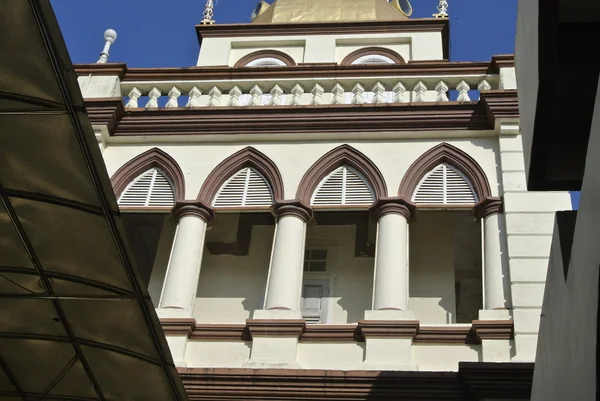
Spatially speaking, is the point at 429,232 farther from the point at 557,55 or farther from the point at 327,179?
the point at 557,55

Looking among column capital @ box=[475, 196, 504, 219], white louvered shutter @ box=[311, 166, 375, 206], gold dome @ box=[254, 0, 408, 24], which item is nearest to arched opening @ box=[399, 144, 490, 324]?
column capital @ box=[475, 196, 504, 219]

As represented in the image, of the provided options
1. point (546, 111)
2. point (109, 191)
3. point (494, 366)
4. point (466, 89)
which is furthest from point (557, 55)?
point (466, 89)

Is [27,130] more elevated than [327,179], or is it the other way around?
[327,179]

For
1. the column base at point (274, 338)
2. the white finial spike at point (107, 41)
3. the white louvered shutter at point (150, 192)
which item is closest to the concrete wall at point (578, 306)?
the column base at point (274, 338)

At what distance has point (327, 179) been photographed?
480 inches

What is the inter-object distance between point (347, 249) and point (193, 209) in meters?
2.39

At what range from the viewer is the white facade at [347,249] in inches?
410

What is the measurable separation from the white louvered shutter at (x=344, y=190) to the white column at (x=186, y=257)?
4.73ft

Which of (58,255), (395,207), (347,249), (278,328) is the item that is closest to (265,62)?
(347,249)

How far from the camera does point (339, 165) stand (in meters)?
12.4

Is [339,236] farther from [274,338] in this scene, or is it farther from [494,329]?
[494,329]

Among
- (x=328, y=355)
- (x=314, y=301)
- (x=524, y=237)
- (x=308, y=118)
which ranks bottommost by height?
(x=328, y=355)

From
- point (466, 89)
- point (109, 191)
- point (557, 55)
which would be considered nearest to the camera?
point (557, 55)

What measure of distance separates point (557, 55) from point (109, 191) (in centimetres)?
309
